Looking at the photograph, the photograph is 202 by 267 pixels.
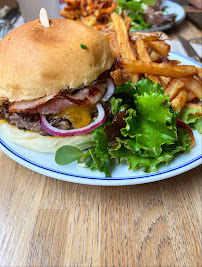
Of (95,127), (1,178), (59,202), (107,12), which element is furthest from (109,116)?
(107,12)

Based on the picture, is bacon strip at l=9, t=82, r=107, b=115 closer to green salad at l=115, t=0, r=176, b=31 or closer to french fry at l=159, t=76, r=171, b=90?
french fry at l=159, t=76, r=171, b=90

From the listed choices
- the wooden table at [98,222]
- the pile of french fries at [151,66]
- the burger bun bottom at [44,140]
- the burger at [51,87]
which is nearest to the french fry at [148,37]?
the pile of french fries at [151,66]

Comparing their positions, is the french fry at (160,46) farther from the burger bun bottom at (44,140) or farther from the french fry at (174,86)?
the burger bun bottom at (44,140)

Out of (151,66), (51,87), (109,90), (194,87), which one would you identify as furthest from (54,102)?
(194,87)

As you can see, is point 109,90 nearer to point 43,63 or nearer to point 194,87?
point 43,63

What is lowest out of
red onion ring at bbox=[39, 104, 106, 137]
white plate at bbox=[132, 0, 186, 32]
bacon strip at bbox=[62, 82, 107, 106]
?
white plate at bbox=[132, 0, 186, 32]

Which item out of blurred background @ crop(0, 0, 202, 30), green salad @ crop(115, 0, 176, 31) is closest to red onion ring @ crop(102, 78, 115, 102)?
blurred background @ crop(0, 0, 202, 30)

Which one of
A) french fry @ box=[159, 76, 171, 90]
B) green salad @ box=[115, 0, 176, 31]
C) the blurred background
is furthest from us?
green salad @ box=[115, 0, 176, 31]

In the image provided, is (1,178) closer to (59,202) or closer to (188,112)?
(59,202)
